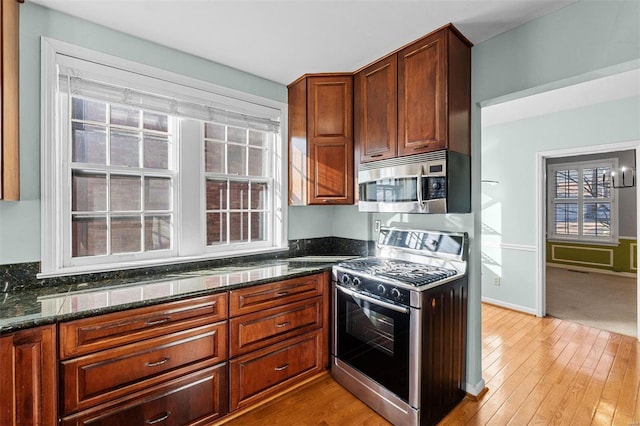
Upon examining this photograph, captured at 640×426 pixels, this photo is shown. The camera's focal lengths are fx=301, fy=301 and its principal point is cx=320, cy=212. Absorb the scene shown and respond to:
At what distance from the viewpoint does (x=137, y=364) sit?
1611mm

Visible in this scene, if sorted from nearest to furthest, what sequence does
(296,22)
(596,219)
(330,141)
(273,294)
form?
1. (296,22)
2. (273,294)
3. (330,141)
4. (596,219)

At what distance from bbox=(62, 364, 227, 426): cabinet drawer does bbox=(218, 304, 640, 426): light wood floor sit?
8.9 inches

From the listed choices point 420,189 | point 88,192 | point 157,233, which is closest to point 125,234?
point 157,233

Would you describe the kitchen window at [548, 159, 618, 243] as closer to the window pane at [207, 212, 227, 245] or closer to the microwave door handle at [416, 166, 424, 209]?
the microwave door handle at [416, 166, 424, 209]

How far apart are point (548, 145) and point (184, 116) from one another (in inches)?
162

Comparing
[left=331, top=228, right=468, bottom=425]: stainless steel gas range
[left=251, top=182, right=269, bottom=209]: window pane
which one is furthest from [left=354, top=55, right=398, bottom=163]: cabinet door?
[left=251, top=182, right=269, bottom=209]: window pane

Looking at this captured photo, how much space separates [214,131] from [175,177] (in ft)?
1.70

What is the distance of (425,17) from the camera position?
6.13ft

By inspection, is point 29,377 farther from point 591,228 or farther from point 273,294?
point 591,228

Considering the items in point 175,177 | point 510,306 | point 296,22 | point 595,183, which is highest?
point 296,22

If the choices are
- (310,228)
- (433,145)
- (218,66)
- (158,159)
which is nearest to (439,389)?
(433,145)

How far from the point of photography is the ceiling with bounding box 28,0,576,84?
5.77 ft

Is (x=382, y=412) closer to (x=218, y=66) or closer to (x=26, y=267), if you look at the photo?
(x=26, y=267)

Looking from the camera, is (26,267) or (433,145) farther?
(433,145)
